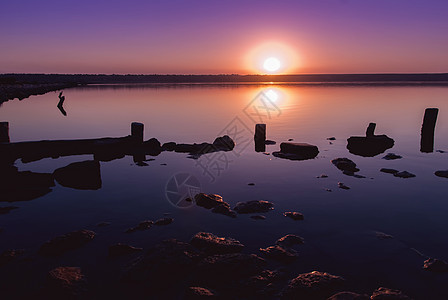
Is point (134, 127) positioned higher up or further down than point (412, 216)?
higher up

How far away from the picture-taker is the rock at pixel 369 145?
58.4ft

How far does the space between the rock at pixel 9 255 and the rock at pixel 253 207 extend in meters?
5.35

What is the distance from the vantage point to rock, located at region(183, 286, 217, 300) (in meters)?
5.37

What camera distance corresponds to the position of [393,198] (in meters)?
10.4

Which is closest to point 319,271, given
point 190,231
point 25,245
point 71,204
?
point 190,231

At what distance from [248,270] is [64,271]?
349 cm

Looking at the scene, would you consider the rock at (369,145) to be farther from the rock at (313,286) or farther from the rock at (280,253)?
the rock at (313,286)

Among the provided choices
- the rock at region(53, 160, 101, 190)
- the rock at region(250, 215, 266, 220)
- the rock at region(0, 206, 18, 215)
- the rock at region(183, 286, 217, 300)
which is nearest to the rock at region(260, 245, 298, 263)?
the rock at region(250, 215, 266, 220)

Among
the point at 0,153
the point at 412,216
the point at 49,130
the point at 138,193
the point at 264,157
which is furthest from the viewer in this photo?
the point at 49,130

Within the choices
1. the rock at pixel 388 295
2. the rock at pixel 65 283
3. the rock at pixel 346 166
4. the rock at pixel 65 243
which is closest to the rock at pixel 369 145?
the rock at pixel 346 166

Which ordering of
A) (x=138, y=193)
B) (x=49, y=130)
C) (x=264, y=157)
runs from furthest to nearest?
(x=49, y=130) < (x=264, y=157) < (x=138, y=193)

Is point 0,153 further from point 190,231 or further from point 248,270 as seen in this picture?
point 248,270

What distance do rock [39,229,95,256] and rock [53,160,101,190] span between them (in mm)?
4195

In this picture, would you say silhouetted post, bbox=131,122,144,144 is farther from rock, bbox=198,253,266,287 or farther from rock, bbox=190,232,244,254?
rock, bbox=198,253,266,287
